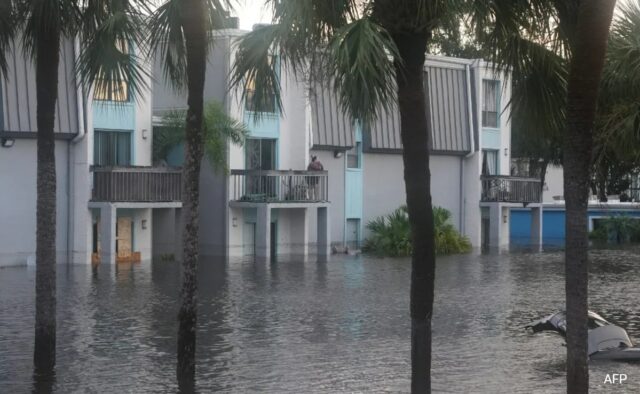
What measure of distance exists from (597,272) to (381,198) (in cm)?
1435

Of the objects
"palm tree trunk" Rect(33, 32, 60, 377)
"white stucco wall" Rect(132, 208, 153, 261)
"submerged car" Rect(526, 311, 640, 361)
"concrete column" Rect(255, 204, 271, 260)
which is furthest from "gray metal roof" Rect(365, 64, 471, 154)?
"palm tree trunk" Rect(33, 32, 60, 377)

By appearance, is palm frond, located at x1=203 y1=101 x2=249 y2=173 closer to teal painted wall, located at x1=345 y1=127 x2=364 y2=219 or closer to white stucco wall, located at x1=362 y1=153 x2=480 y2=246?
teal painted wall, located at x1=345 y1=127 x2=364 y2=219

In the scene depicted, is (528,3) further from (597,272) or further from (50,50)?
(597,272)

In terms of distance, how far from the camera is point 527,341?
20656 mm

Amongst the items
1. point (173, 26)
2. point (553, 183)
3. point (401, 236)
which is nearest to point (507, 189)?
point (401, 236)

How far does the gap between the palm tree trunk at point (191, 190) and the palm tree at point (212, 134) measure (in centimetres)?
2670

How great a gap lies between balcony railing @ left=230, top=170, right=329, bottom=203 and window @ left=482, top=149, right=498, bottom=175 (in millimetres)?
13569

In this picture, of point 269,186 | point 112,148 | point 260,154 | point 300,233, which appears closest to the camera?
point 112,148

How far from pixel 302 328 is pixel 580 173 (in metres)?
12.4

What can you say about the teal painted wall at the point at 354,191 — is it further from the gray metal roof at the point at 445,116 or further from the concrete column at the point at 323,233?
the concrete column at the point at 323,233

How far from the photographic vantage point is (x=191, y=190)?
13594 millimetres

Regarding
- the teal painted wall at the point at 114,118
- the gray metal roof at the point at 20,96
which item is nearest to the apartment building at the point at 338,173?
the teal painted wall at the point at 114,118

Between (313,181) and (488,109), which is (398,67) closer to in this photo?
(313,181)

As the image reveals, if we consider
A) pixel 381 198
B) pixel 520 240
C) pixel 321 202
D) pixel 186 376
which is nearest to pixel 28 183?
pixel 321 202
